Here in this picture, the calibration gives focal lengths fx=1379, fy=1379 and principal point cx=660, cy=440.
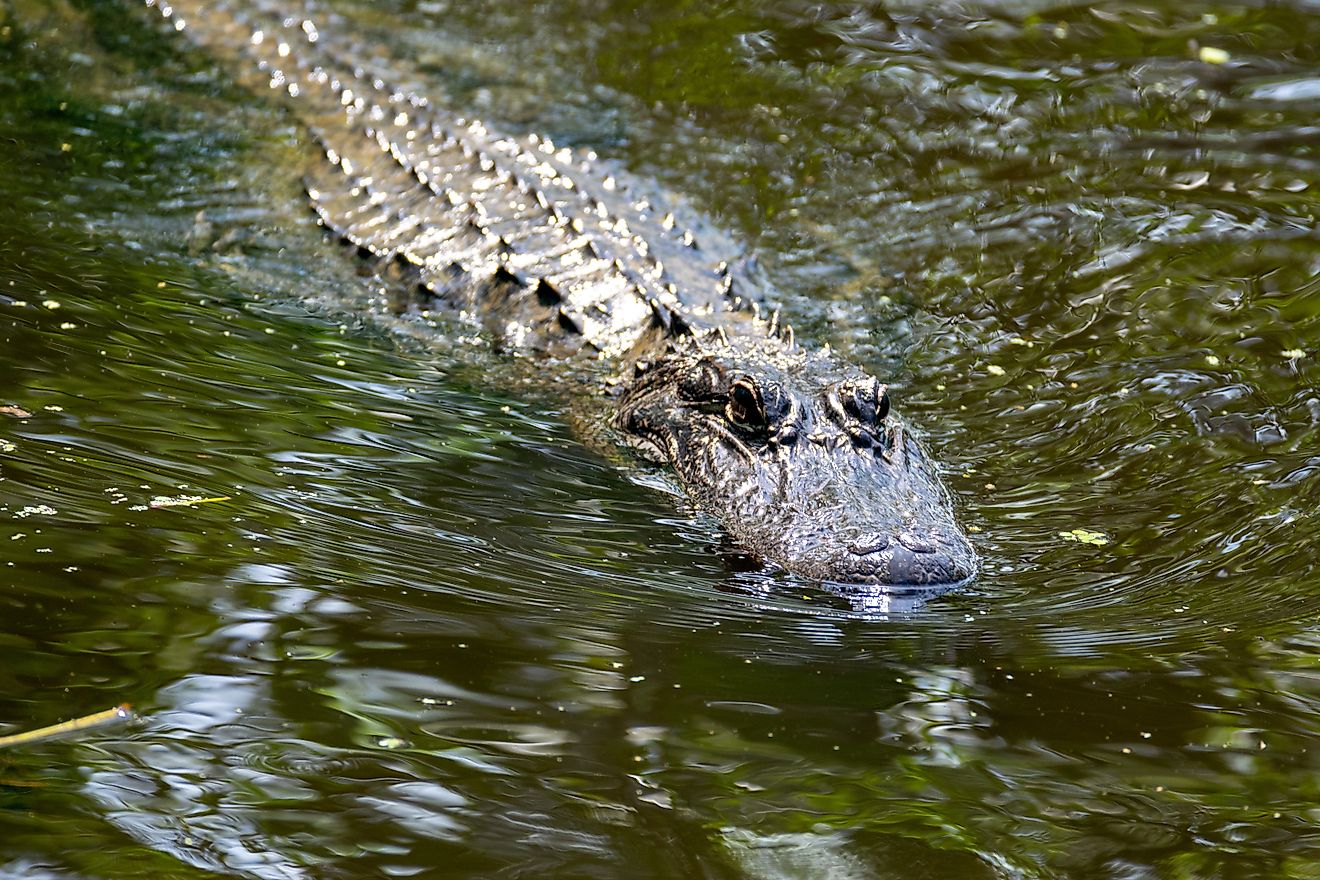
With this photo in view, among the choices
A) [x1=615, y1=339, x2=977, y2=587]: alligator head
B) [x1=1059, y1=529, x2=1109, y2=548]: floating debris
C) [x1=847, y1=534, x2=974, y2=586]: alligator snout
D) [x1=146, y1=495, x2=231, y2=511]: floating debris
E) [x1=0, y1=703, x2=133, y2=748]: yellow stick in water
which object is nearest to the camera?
[x1=0, y1=703, x2=133, y2=748]: yellow stick in water

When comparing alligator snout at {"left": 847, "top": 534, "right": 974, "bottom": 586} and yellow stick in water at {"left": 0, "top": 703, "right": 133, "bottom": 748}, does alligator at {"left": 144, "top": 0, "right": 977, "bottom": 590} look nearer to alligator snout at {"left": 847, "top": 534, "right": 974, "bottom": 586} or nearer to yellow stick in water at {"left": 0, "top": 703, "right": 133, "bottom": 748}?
alligator snout at {"left": 847, "top": 534, "right": 974, "bottom": 586}

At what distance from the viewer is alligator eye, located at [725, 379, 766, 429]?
5.06 metres

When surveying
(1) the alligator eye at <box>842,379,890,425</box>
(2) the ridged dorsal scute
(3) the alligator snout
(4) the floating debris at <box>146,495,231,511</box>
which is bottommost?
(3) the alligator snout

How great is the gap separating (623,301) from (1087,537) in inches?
101

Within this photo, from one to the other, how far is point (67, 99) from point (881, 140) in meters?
4.79

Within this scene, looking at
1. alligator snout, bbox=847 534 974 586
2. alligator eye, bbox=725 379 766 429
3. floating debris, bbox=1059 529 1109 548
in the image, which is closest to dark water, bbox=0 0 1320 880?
floating debris, bbox=1059 529 1109 548

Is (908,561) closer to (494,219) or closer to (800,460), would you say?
(800,460)

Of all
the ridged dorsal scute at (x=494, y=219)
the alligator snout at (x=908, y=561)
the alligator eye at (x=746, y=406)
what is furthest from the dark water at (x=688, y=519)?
the alligator eye at (x=746, y=406)

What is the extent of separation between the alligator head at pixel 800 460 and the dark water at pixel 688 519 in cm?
18

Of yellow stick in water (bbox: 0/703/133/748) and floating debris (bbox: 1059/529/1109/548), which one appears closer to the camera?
yellow stick in water (bbox: 0/703/133/748)

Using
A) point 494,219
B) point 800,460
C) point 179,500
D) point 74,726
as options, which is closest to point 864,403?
point 800,460

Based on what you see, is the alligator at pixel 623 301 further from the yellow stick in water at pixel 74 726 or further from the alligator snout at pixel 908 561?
the yellow stick in water at pixel 74 726

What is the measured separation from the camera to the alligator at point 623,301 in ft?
14.9

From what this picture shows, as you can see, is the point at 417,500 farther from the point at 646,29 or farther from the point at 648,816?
the point at 646,29
